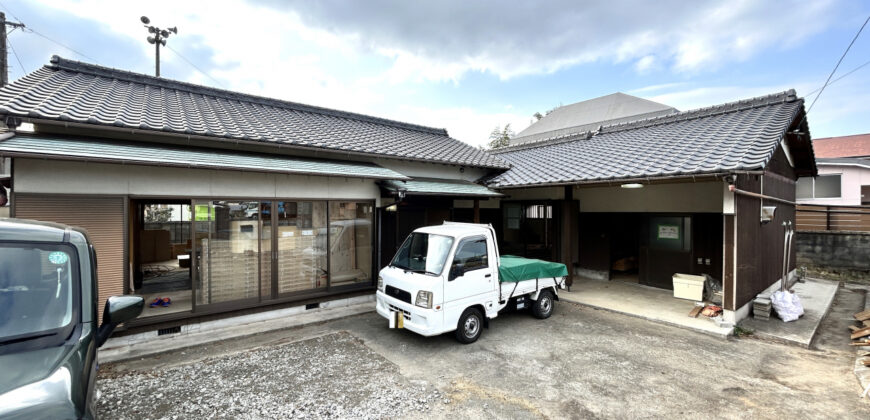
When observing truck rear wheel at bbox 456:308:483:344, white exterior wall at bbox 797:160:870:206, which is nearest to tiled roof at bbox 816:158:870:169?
white exterior wall at bbox 797:160:870:206

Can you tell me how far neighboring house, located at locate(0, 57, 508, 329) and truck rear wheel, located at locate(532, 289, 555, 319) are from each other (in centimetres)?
295

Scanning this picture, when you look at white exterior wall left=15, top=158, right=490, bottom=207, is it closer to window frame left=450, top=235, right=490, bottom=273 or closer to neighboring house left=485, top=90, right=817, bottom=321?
window frame left=450, top=235, right=490, bottom=273

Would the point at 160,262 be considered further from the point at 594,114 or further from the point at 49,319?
the point at 594,114

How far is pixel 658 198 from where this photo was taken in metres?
8.66

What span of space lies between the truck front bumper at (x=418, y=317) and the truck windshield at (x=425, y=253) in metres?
0.54

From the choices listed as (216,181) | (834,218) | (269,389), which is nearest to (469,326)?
(269,389)

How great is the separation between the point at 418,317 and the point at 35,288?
374 centimetres

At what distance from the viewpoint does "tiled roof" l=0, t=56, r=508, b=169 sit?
5109 millimetres

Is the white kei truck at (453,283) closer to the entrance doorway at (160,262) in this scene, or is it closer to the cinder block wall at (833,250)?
the entrance doorway at (160,262)

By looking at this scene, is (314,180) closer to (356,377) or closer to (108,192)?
(108,192)

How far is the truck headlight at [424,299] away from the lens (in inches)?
191

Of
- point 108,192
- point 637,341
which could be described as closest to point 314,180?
point 108,192

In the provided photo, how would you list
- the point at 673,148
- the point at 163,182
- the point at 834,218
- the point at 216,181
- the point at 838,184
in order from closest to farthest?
the point at 163,182 < the point at 216,181 < the point at 673,148 < the point at 834,218 < the point at 838,184

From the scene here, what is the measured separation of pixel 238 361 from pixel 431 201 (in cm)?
570
